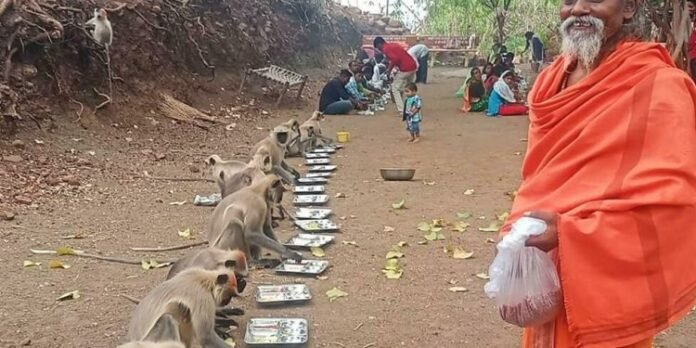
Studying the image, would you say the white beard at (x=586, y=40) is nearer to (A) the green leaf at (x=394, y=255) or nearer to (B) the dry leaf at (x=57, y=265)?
(A) the green leaf at (x=394, y=255)

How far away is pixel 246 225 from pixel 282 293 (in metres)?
0.90

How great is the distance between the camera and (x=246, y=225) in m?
5.73

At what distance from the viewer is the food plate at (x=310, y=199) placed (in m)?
7.81

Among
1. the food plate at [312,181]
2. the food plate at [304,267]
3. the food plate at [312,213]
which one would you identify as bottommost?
the food plate at [312,181]

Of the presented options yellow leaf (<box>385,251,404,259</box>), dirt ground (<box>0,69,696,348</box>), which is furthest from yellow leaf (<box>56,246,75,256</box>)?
yellow leaf (<box>385,251,404,259</box>)

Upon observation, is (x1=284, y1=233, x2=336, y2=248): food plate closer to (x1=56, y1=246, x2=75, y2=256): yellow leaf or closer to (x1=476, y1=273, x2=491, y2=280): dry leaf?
(x1=476, y1=273, x2=491, y2=280): dry leaf

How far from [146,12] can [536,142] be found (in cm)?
1175

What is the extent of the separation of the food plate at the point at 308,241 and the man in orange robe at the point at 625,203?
4111 mm

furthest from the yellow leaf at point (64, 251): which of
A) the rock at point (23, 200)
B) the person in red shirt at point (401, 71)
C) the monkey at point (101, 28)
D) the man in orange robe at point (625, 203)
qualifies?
the person in red shirt at point (401, 71)

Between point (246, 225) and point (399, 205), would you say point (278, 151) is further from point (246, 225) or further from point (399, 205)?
point (246, 225)

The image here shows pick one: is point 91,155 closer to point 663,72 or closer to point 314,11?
point 663,72

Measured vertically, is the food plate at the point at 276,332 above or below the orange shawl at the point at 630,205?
below

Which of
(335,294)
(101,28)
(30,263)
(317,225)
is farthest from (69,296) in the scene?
(101,28)

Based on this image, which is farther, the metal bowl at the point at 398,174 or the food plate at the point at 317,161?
the food plate at the point at 317,161
